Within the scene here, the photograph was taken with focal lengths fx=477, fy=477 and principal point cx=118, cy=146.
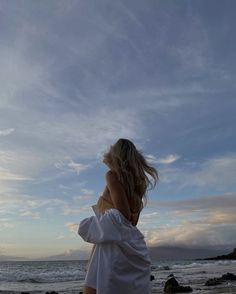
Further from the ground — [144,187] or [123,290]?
[144,187]

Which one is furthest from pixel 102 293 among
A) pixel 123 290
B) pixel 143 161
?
pixel 143 161

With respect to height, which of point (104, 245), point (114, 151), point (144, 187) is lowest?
point (104, 245)

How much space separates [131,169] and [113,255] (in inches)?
30.6

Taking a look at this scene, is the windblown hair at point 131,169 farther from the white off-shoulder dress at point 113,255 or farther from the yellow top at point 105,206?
the white off-shoulder dress at point 113,255

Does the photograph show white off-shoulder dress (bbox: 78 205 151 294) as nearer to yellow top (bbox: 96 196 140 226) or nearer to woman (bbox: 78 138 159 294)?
woman (bbox: 78 138 159 294)

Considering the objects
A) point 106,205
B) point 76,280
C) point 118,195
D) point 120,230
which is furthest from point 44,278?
point 120,230

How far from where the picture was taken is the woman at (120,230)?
12.6ft

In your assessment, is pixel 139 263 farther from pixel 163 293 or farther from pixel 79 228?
pixel 163 293

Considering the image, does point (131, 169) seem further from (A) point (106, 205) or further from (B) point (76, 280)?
(B) point (76, 280)

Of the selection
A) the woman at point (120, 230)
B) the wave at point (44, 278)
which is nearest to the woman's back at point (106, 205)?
the woman at point (120, 230)

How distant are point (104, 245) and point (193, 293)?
52.9 feet

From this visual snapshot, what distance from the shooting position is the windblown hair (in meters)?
4.17

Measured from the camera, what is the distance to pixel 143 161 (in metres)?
4.30

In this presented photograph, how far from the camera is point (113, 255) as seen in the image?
3.84 m
